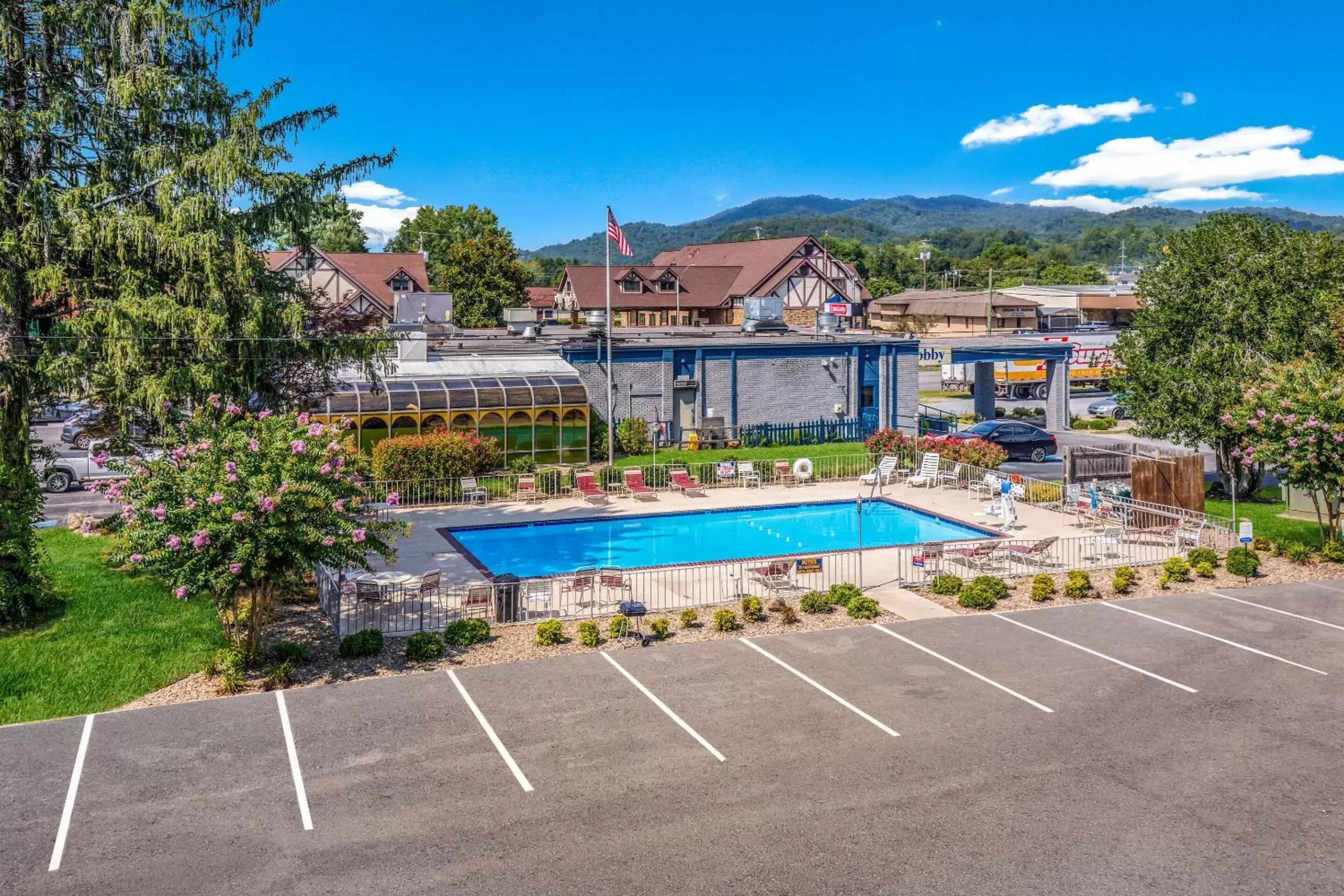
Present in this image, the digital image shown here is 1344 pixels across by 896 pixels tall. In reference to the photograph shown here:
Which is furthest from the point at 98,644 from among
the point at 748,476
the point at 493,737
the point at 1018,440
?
the point at 1018,440

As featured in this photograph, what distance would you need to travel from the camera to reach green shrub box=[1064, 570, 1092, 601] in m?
21.8

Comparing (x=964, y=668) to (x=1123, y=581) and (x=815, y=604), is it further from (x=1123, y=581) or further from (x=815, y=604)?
(x=1123, y=581)

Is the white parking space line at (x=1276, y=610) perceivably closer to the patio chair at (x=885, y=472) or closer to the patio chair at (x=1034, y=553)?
the patio chair at (x=1034, y=553)

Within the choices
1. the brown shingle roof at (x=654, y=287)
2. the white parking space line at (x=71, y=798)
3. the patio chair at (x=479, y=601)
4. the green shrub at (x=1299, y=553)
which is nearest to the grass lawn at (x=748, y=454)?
the green shrub at (x=1299, y=553)

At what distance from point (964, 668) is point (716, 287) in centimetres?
6425

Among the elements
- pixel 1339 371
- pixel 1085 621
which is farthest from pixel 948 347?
pixel 1085 621

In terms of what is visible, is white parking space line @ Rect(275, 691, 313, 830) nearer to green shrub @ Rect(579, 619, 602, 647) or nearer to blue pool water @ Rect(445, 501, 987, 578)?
green shrub @ Rect(579, 619, 602, 647)

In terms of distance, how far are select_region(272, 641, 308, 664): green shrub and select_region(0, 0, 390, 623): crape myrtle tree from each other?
5242 millimetres

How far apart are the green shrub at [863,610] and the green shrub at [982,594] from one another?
201 centimetres

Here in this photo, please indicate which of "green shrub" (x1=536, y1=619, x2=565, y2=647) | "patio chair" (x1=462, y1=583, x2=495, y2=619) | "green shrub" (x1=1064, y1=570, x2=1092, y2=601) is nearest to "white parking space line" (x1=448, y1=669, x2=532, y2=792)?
"green shrub" (x1=536, y1=619, x2=565, y2=647)

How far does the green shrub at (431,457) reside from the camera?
3148 centimetres

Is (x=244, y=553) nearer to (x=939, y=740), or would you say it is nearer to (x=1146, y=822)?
(x=939, y=740)

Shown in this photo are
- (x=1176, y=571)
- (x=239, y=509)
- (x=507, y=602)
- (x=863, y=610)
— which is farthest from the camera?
(x=1176, y=571)

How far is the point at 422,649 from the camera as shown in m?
17.7
